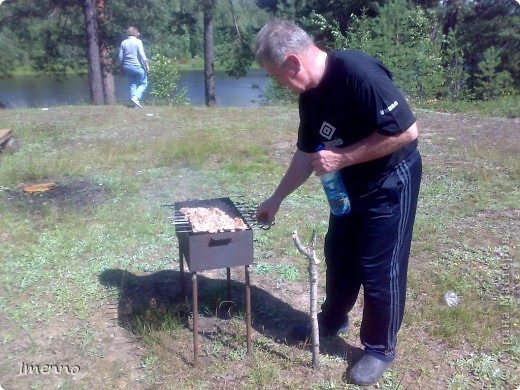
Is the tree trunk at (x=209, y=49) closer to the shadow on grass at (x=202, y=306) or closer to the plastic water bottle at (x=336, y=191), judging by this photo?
the shadow on grass at (x=202, y=306)

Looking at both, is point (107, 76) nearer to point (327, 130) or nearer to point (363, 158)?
point (327, 130)

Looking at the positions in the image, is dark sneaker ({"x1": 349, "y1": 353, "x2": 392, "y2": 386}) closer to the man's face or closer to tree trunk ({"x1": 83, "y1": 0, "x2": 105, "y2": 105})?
the man's face

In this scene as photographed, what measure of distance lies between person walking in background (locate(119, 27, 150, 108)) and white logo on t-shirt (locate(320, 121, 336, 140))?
31.5 feet

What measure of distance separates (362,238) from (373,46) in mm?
11325

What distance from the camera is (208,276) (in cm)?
393

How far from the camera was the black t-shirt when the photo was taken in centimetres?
233

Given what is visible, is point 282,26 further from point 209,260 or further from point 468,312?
point 468,312

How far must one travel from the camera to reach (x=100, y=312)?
137 inches

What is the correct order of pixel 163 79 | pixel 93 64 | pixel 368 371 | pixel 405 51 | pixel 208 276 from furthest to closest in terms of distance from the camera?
1. pixel 163 79
2. pixel 93 64
3. pixel 405 51
4. pixel 208 276
5. pixel 368 371

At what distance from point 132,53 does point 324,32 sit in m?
8.78

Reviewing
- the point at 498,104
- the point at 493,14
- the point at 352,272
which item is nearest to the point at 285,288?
the point at 352,272

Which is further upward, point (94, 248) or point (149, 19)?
point (149, 19)

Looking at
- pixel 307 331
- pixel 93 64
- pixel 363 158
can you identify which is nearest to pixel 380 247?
pixel 363 158

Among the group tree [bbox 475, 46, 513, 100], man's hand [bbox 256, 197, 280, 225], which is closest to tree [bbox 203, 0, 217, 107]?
tree [bbox 475, 46, 513, 100]
